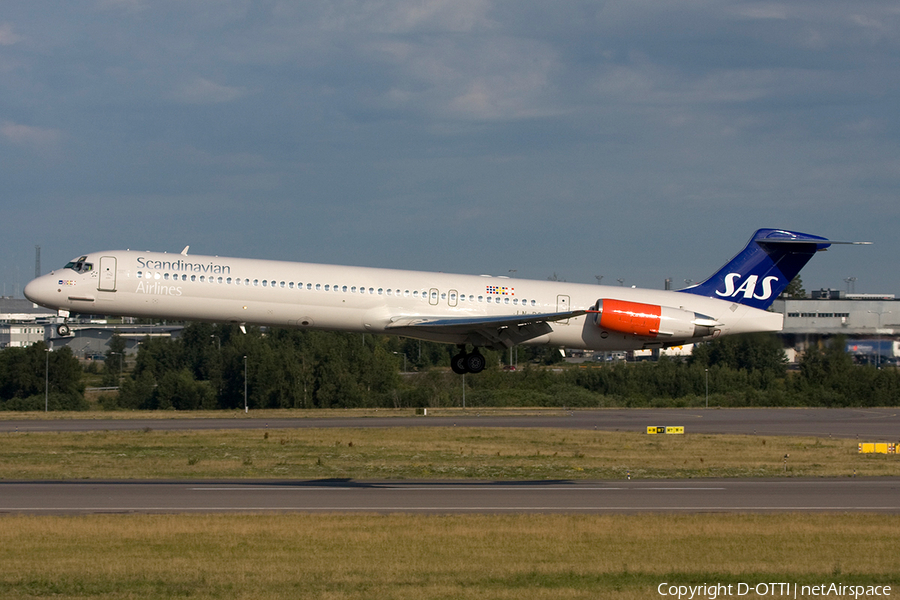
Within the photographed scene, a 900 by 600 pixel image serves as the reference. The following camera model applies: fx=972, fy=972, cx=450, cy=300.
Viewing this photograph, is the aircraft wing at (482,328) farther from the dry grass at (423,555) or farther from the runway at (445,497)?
the dry grass at (423,555)

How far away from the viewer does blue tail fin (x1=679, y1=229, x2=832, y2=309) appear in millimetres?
38094

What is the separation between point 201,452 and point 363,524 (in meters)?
22.6

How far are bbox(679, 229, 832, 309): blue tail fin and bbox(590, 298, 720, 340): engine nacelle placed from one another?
9.76 ft

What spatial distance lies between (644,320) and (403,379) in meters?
76.8

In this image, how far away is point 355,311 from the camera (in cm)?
3334

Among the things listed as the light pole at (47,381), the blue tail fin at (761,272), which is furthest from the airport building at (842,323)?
the light pole at (47,381)

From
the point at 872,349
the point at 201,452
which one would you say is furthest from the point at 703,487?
the point at 872,349

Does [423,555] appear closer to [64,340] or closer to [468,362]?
[468,362]

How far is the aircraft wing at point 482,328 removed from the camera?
32875 millimetres

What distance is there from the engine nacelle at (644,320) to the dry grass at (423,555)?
11.4m

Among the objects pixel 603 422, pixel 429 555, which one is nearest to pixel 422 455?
pixel 603 422

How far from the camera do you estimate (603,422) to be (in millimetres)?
63000

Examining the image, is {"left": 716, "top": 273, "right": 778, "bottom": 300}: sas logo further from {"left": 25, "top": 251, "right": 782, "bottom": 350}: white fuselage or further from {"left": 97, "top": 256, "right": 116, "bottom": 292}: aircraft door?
{"left": 97, "top": 256, "right": 116, "bottom": 292}: aircraft door

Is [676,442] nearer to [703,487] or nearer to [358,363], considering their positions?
[703,487]
